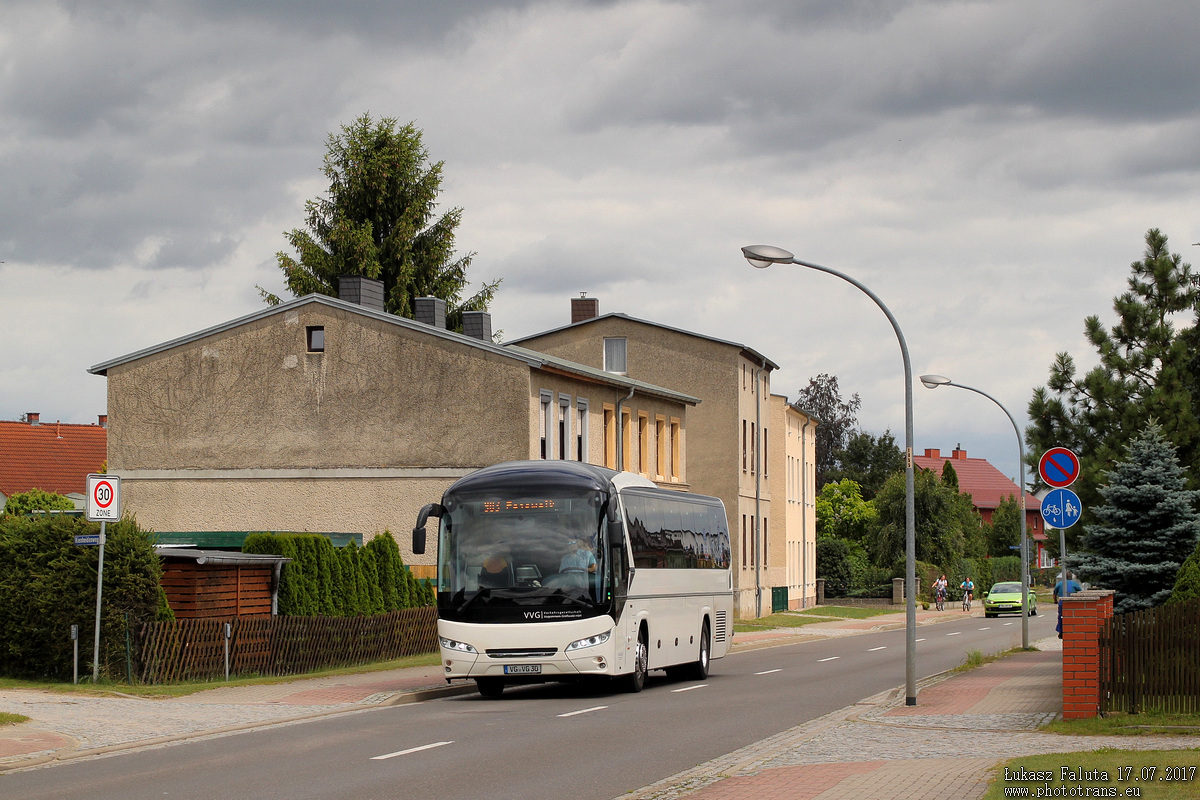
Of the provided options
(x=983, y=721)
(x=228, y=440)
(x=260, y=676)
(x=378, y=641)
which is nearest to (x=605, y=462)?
(x=228, y=440)

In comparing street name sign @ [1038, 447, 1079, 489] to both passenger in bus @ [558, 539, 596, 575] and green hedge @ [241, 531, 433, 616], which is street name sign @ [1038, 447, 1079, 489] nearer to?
passenger in bus @ [558, 539, 596, 575]

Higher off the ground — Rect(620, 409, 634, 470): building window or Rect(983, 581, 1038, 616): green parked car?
Rect(620, 409, 634, 470): building window

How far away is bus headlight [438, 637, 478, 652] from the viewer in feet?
69.3

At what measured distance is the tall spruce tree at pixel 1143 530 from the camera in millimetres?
20062

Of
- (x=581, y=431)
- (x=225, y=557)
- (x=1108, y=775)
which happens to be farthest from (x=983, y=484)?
(x=1108, y=775)

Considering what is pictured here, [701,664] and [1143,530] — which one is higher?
[1143,530]

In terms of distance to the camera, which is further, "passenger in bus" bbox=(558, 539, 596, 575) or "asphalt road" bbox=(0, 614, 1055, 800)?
"passenger in bus" bbox=(558, 539, 596, 575)

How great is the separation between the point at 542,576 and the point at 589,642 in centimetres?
120

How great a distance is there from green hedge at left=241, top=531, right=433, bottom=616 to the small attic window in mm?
9886

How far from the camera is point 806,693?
22.6m

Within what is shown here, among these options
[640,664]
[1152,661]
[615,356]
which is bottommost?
[640,664]

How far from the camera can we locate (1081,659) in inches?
613

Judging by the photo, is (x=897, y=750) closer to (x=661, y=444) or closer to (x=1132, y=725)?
(x=1132, y=725)

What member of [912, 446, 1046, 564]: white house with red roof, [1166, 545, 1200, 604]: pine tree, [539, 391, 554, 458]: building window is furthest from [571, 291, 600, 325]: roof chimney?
[912, 446, 1046, 564]: white house with red roof
